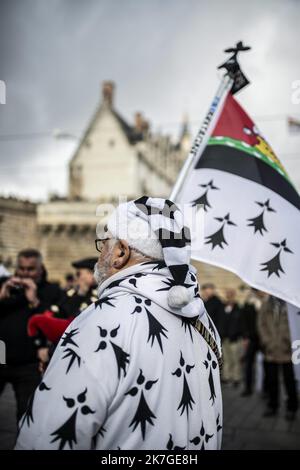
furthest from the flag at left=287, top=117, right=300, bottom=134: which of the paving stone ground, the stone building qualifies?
the paving stone ground

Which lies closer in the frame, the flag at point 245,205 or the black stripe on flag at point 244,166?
the flag at point 245,205

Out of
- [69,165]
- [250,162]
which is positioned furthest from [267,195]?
[69,165]

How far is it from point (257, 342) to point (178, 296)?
7.95 m

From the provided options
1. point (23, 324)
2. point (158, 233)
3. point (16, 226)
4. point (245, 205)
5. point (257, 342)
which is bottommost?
point (257, 342)

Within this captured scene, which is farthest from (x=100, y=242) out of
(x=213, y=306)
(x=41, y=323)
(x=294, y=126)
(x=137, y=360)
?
(x=294, y=126)

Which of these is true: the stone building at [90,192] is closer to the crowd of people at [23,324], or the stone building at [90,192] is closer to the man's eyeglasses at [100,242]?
the crowd of people at [23,324]

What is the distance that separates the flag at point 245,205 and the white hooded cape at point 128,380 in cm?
174

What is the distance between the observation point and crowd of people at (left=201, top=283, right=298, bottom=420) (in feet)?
23.9

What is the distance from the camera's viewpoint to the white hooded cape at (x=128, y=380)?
1625 millimetres

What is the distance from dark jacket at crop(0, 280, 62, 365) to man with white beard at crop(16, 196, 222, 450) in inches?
102

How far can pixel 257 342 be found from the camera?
9.23 meters

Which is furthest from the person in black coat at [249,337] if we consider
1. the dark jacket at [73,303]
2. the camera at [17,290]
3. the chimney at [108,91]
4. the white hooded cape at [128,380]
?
the chimney at [108,91]

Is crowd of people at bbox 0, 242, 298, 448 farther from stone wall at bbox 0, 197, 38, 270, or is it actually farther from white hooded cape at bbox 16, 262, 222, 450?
stone wall at bbox 0, 197, 38, 270

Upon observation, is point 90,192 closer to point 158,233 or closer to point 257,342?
point 257,342
